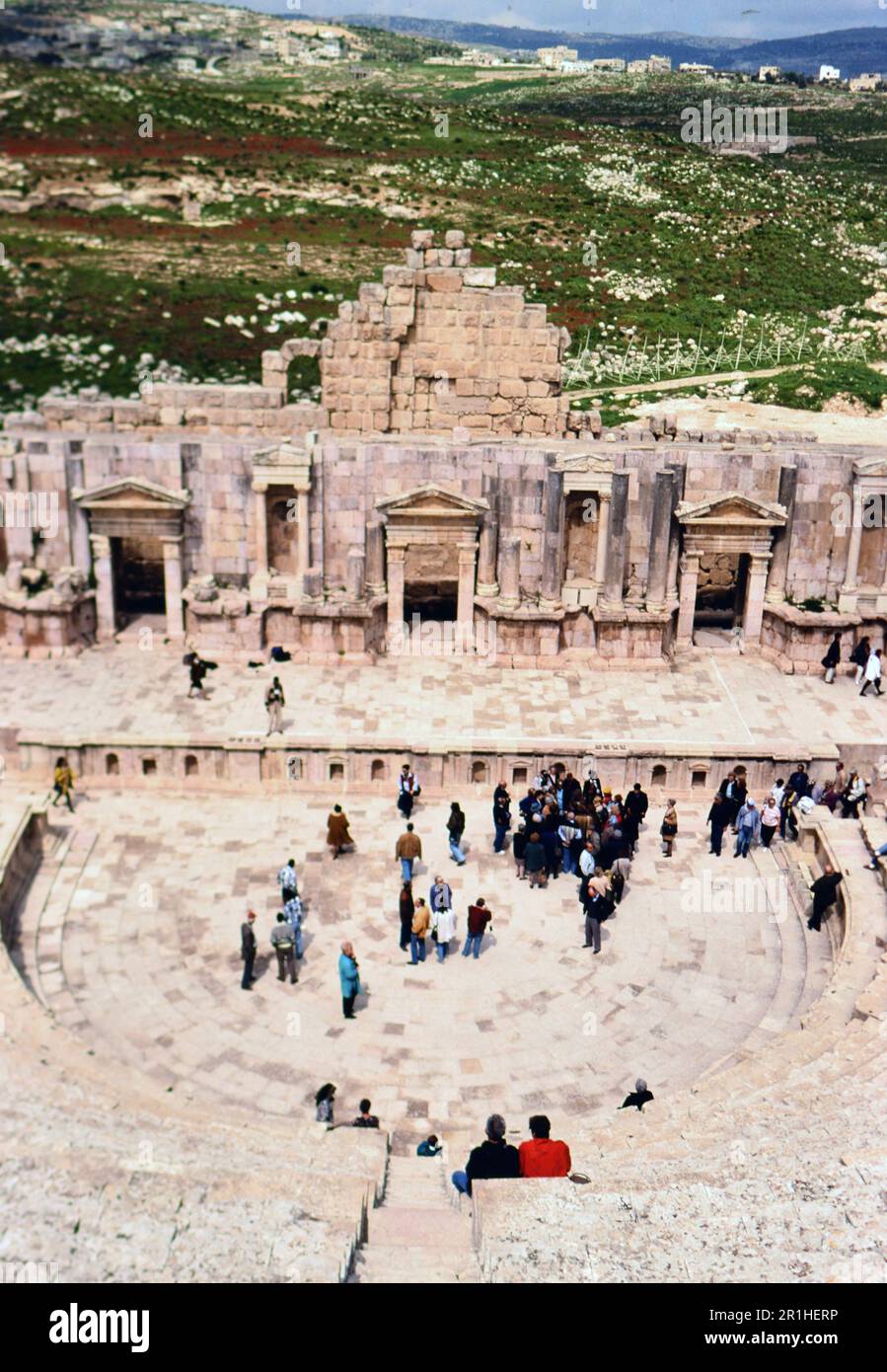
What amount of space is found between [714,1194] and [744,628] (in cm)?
1760

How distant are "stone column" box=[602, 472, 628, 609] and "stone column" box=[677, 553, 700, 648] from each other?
135 centimetres

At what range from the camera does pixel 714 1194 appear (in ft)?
39.5

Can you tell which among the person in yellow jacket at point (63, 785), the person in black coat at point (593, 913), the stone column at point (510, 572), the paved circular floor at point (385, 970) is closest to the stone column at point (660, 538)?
the stone column at point (510, 572)

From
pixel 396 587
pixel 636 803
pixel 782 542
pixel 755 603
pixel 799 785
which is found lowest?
pixel 636 803

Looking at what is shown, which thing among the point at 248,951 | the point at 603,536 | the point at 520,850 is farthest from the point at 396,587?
the point at 248,951

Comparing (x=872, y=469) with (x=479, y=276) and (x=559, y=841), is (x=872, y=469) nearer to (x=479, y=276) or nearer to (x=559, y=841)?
(x=479, y=276)

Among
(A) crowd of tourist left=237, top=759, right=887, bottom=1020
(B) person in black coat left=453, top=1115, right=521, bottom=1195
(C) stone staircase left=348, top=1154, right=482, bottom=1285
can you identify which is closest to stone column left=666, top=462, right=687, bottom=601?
(A) crowd of tourist left=237, top=759, right=887, bottom=1020

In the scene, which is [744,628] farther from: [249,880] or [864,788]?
[249,880]

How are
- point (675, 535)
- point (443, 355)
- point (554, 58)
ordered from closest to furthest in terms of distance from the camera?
point (675, 535)
point (443, 355)
point (554, 58)

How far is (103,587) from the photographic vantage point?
27734 millimetres

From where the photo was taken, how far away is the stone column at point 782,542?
27578 millimetres

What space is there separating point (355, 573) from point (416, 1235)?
16795mm

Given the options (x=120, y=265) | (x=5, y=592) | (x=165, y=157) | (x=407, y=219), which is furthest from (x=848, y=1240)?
(x=165, y=157)

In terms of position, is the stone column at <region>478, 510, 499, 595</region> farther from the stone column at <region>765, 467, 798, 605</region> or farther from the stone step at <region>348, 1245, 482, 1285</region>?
the stone step at <region>348, 1245, 482, 1285</region>
